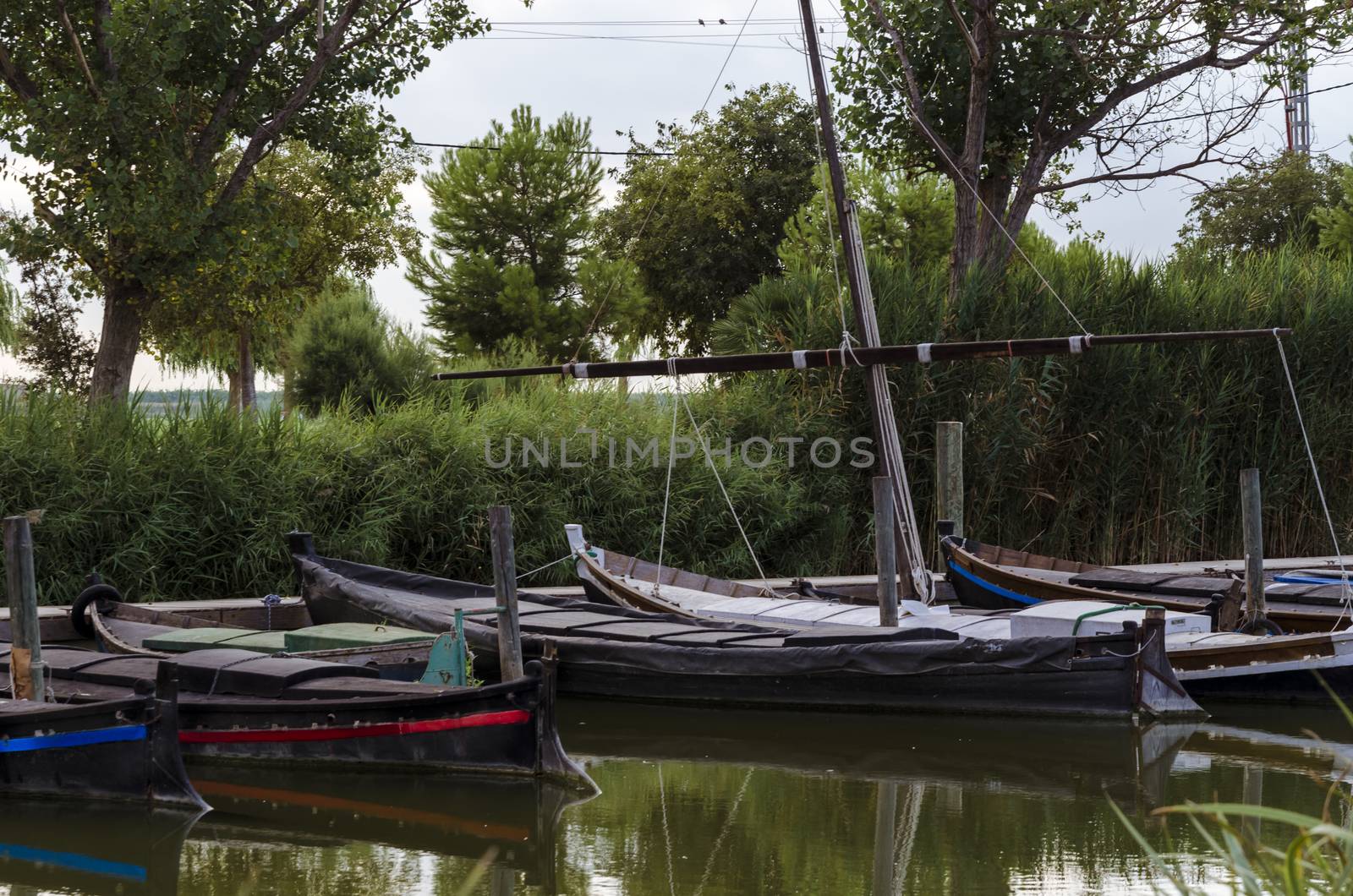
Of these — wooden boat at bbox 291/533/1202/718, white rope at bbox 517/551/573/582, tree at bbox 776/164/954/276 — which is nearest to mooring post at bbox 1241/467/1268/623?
wooden boat at bbox 291/533/1202/718

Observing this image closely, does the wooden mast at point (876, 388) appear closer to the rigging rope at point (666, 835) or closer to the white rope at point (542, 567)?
the white rope at point (542, 567)

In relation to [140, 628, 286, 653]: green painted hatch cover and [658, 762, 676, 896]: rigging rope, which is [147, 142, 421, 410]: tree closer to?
[140, 628, 286, 653]: green painted hatch cover

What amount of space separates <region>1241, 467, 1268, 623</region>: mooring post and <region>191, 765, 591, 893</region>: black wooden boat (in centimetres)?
572

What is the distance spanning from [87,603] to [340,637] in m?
2.28

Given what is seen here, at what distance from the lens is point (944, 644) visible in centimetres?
942

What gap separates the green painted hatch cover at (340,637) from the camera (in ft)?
30.3

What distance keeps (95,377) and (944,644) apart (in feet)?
35.1

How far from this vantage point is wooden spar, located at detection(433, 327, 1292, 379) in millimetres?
10773

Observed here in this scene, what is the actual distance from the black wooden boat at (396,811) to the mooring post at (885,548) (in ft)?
11.7

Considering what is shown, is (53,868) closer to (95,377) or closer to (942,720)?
(942,720)

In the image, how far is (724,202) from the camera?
35.7 metres

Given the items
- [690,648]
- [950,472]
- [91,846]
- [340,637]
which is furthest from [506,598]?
[950,472]

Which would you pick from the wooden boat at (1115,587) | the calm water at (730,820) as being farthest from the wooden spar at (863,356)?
the calm water at (730,820)

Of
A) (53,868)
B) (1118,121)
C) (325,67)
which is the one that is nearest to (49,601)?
(53,868)
